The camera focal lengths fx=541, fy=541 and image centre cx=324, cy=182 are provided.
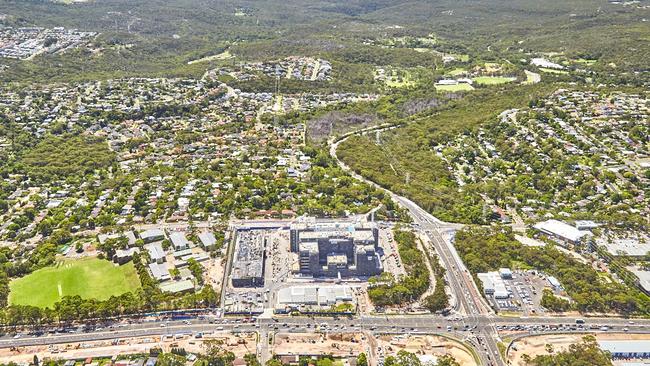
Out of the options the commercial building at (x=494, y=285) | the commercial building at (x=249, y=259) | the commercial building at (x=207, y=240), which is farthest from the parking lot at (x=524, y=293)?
the commercial building at (x=207, y=240)

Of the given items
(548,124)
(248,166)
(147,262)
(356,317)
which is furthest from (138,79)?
(356,317)

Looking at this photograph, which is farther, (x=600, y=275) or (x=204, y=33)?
(x=204, y=33)

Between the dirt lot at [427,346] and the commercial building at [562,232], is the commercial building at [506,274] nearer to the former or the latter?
the commercial building at [562,232]

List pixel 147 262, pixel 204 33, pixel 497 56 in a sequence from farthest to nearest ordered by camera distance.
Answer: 1. pixel 204 33
2. pixel 497 56
3. pixel 147 262

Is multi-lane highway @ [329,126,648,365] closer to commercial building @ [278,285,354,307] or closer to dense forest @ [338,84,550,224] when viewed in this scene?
dense forest @ [338,84,550,224]

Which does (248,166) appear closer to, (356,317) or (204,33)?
(356,317)

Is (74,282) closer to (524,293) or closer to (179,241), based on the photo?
(179,241)

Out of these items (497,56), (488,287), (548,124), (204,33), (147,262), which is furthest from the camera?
(204,33)
